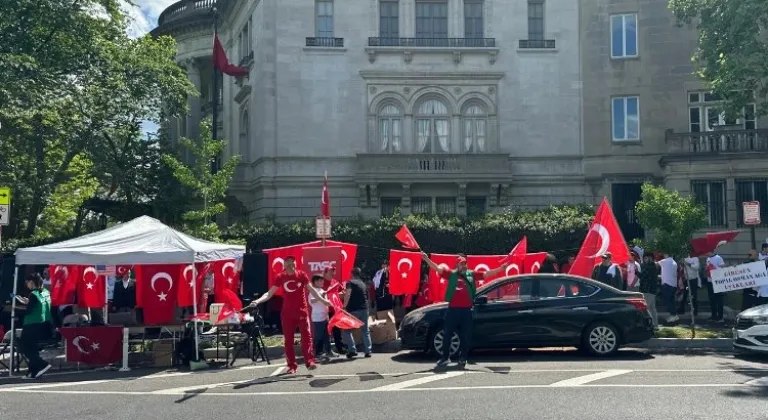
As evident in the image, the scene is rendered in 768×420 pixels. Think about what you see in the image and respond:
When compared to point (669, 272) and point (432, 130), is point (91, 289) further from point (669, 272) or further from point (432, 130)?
point (432, 130)

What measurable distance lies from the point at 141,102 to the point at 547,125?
15.3 meters

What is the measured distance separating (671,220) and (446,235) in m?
7.68

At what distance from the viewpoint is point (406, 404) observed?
418 inches

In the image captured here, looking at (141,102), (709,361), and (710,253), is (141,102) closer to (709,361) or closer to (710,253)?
(710,253)

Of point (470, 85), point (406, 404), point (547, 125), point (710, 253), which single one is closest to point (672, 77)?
point (547, 125)

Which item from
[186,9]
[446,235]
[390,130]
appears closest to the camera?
[446,235]

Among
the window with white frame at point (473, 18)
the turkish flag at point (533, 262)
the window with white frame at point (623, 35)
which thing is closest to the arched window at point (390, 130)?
the window with white frame at point (473, 18)

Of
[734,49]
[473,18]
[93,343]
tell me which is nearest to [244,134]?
[473,18]

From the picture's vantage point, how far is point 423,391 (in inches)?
456

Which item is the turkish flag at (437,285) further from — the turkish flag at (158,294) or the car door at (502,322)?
the turkish flag at (158,294)

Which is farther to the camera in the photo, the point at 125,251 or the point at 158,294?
the point at 158,294

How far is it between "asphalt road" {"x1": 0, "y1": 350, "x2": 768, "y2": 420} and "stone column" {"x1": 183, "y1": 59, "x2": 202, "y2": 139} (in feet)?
101

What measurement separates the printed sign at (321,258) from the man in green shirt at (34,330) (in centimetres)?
482

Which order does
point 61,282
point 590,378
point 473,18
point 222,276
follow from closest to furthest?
point 590,378 → point 61,282 → point 222,276 → point 473,18
